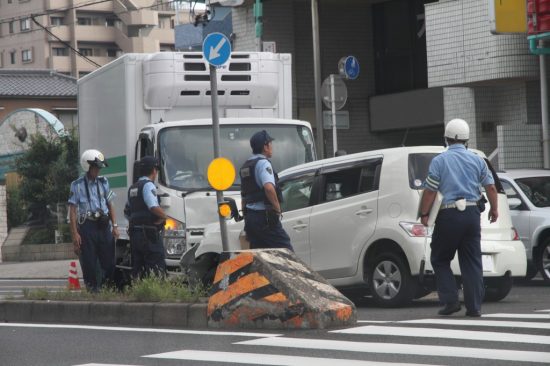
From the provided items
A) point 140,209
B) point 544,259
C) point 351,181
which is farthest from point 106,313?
point 544,259

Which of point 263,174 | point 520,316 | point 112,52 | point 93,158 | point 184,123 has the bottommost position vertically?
point 520,316

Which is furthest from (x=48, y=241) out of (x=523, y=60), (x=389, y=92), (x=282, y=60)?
(x=282, y=60)

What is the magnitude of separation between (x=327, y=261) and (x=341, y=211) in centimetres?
55

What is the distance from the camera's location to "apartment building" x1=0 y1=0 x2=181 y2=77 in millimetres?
72250

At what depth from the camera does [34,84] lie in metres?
57.2

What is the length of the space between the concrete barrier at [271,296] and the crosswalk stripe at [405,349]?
0.59 metres

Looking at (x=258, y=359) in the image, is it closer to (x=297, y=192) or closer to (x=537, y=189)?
(x=297, y=192)

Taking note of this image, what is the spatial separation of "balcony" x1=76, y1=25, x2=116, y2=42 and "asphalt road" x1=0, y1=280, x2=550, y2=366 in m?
63.8

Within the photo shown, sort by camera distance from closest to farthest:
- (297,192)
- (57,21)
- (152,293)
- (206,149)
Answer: (152,293), (297,192), (206,149), (57,21)

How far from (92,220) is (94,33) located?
2465 inches

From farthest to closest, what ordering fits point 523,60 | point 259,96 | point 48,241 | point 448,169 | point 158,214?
point 48,241
point 523,60
point 259,96
point 158,214
point 448,169

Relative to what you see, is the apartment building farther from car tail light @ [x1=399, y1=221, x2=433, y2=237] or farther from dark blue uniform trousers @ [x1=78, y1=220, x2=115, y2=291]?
car tail light @ [x1=399, y1=221, x2=433, y2=237]

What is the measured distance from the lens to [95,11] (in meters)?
74.1

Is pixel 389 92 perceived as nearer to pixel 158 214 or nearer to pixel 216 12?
pixel 216 12
